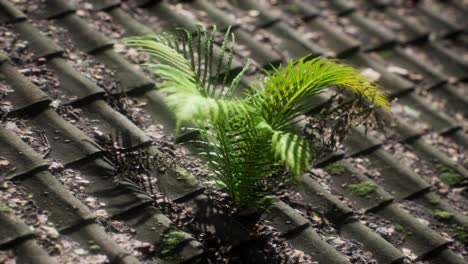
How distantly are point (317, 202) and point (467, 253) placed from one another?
33.5 inches

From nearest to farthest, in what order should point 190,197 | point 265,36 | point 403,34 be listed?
1. point 190,197
2. point 265,36
3. point 403,34

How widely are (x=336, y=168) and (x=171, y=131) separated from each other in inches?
35.1

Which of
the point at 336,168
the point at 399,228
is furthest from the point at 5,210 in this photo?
the point at 399,228

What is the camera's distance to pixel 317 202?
10.9ft

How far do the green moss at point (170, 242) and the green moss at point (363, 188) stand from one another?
1.09 metres

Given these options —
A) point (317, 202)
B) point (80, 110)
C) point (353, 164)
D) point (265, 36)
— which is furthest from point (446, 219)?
point (80, 110)

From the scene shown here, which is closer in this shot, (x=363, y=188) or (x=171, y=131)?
(x=171, y=131)

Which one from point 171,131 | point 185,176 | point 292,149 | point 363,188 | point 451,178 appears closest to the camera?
point 292,149

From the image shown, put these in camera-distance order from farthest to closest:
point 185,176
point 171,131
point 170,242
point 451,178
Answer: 1. point 451,178
2. point 171,131
3. point 185,176
4. point 170,242

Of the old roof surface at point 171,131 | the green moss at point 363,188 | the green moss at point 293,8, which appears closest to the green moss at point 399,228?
the old roof surface at point 171,131

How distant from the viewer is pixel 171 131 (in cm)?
339

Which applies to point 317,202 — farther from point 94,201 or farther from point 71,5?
point 71,5

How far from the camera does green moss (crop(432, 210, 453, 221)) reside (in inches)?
142

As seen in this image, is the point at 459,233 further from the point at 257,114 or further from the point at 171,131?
the point at 171,131
